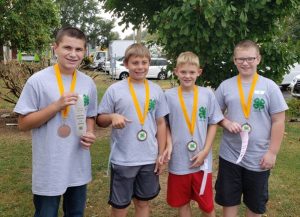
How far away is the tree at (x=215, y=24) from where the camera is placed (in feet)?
13.1

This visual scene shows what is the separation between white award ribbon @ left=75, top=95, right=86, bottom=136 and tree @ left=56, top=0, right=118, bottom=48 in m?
52.3


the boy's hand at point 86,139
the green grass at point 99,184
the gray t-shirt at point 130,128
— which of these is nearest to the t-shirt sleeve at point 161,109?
the gray t-shirt at point 130,128

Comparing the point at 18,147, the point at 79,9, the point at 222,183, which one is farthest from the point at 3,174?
the point at 79,9

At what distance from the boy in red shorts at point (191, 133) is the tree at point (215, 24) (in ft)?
2.44

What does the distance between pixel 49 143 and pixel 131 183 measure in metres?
0.82

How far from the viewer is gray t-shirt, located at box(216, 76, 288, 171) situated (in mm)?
3289

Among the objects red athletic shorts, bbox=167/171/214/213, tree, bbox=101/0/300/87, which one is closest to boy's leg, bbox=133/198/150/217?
red athletic shorts, bbox=167/171/214/213

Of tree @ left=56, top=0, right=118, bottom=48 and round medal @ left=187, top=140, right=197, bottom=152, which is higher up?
tree @ left=56, top=0, right=118, bottom=48

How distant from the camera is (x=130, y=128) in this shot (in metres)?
3.21

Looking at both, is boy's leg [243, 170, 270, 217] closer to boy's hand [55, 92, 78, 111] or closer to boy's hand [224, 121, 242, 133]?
boy's hand [224, 121, 242, 133]

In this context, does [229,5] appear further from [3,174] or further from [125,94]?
[3,174]

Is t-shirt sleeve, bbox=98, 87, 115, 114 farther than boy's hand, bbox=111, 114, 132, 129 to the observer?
Yes

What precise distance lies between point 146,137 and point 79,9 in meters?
54.6

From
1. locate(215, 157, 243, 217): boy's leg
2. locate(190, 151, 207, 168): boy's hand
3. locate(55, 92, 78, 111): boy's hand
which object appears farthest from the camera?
locate(215, 157, 243, 217): boy's leg
